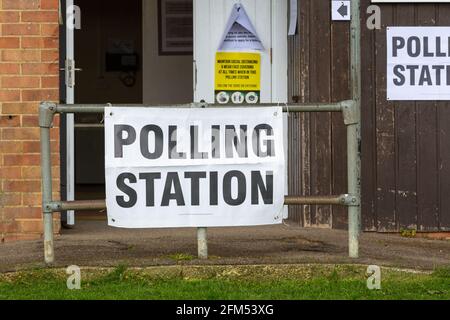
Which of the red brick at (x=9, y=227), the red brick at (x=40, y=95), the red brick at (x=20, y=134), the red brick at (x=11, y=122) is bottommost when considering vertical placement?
the red brick at (x=9, y=227)

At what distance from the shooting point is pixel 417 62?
28.3ft

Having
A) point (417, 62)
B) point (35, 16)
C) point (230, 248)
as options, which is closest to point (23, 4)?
point (35, 16)

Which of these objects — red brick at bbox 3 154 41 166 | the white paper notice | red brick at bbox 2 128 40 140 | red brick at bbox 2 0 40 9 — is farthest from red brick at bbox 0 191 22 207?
the white paper notice

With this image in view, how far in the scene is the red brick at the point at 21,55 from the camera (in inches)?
324

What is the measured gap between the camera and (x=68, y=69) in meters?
8.57

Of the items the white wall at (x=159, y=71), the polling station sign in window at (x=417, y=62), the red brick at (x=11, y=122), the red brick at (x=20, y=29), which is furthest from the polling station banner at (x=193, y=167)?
the white wall at (x=159, y=71)

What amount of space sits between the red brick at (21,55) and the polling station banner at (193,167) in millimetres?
1837

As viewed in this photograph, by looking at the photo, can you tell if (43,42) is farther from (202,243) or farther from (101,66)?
(101,66)

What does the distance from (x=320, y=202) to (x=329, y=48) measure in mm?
2251

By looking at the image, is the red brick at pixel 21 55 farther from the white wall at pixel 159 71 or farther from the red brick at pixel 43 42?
the white wall at pixel 159 71

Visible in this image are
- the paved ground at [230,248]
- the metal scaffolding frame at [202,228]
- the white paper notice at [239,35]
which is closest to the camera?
the metal scaffolding frame at [202,228]

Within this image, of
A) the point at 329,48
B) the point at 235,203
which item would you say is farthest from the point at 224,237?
the point at 329,48

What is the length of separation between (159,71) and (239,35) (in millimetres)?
2305
